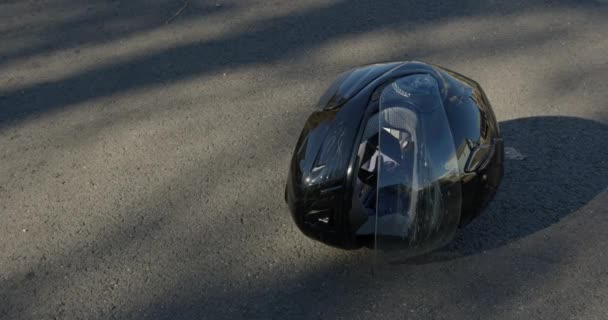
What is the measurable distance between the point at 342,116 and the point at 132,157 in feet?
6.49

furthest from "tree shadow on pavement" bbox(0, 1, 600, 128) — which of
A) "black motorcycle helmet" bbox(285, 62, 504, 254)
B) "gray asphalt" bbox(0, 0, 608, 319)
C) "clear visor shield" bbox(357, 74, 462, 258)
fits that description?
"clear visor shield" bbox(357, 74, 462, 258)

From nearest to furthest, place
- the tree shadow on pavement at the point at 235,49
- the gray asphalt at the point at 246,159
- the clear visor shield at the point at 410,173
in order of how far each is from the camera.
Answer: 1. the clear visor shield at the point at 410,173
2. the gray asphalt at the point at 246,159
3. the tree shadow on pavement at the point at 235,49

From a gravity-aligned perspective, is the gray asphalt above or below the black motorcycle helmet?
below

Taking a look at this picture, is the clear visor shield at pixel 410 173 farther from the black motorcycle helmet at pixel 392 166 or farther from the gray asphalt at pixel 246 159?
the gray asphalt at pixel 246 159

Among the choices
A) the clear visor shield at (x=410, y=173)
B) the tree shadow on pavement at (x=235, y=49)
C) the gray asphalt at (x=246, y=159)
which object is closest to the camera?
the clear visor shield at (x=410, y=173)

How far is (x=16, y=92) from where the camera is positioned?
592 centimetres

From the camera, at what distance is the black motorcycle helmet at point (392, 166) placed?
3598 millimetres

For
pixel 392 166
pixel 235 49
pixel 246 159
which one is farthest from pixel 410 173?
pixel 235 49

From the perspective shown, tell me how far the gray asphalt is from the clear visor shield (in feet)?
1.17

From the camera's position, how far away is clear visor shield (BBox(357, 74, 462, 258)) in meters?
3.58

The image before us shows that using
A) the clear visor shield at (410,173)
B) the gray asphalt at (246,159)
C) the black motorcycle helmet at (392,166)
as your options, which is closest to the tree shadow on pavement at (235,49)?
the gray asphalt at (246,159)

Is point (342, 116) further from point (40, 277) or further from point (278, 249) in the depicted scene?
point (40, 277)

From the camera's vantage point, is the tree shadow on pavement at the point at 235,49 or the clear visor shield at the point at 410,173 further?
the tree shadow on pavement at the point at 235,49

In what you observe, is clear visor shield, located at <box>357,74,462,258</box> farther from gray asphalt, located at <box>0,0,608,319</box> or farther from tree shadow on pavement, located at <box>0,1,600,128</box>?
tree shadow on pavement, located at <box>0,1,600,128</box>
